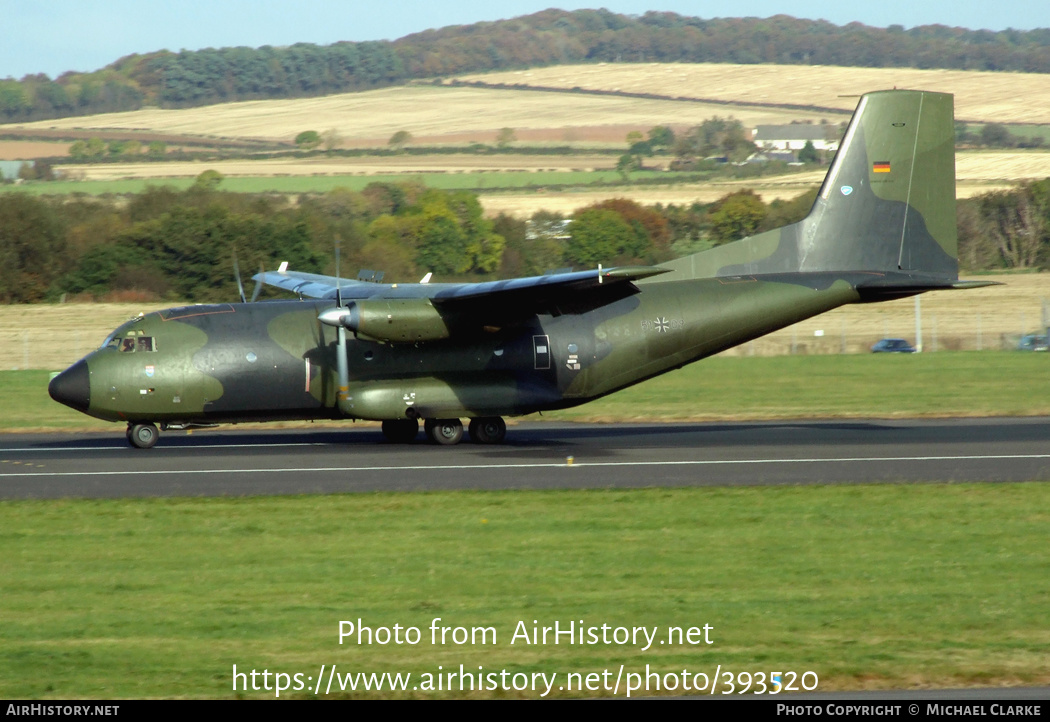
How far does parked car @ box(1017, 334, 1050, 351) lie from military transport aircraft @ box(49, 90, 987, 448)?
23255 mm

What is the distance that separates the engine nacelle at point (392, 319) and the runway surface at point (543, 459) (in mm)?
2360

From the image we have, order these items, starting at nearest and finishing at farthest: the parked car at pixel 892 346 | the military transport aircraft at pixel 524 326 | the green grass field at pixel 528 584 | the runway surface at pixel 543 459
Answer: the green grass field at pixel 528 584, the runway surface at pixel 543 459, the military transport aircraft at pixel 524 326, the parked car at pixel 892 346

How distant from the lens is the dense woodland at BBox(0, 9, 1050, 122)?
381 ft

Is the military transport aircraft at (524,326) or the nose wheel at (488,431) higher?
the military transport aircraft at (524,326)

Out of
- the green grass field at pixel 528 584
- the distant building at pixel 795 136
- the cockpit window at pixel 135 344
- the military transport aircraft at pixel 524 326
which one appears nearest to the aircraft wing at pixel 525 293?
the military transport aircraft at pixel 524 326

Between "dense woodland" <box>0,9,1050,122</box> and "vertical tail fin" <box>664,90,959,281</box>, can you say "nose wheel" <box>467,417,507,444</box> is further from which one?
"dense woodland" <box>0,9,1050,122</box>

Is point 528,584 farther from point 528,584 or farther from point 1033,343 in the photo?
point 1033,343

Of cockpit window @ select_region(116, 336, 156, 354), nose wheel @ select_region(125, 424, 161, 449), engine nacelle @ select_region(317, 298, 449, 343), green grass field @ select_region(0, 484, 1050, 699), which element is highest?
engine nacelle @ select_region(317, 298, 449, 343)

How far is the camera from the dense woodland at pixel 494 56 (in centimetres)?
11600

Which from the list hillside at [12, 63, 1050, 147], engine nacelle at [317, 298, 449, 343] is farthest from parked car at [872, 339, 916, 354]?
hillside at [12, 63, 1050, 147]

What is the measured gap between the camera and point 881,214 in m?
23.3

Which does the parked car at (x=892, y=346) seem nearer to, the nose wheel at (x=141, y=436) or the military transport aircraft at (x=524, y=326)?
the military transport aircraft at (x=524, y=326)

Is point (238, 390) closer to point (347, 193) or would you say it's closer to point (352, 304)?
point (352, 304)

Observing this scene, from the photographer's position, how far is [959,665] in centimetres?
889
